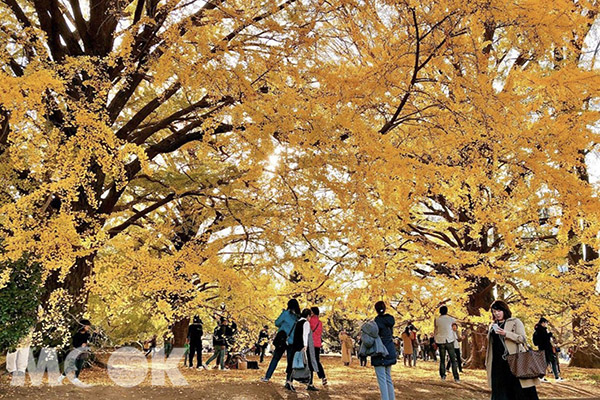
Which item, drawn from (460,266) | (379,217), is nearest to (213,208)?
(379,217)

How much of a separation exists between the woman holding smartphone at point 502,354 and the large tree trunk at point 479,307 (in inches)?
210

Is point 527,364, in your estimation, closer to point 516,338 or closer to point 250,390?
point 516,338

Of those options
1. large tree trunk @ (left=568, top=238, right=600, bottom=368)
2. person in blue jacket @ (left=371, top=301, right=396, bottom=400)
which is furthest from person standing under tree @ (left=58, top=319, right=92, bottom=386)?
large tree trunk @ (left=568, top=238, right=600, bottom=368)

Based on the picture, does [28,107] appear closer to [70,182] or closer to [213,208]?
[70,182]

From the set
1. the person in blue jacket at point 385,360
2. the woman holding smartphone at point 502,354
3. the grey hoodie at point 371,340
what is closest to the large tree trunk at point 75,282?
the grey hoodie at point 371,340

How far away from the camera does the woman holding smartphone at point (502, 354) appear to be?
4.82 meters

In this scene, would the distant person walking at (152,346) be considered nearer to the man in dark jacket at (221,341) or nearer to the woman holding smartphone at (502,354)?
the man in dark jacket at (221,341)

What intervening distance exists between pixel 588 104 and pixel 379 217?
574 cm

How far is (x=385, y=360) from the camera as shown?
20.0 ft

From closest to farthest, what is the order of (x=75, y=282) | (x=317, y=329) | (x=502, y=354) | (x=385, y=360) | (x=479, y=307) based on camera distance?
1. (x=502, y=354)
2. (x=385, y=360)
3. (x=75, y=282)
4. (x=317, y=329)
5. (x=479, y=307)

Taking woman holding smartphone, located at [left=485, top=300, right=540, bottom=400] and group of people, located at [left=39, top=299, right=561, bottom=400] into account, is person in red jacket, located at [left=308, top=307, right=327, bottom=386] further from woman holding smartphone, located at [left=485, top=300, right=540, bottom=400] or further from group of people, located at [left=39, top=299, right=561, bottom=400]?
woman holding smartphone, located at [left=485, top=300, right=540, bottom=400]

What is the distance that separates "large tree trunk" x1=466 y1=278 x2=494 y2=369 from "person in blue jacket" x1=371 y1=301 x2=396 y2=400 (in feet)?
15.1

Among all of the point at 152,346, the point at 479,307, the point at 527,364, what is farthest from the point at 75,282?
the point at 152,346

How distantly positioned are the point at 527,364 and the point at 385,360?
186 cm
